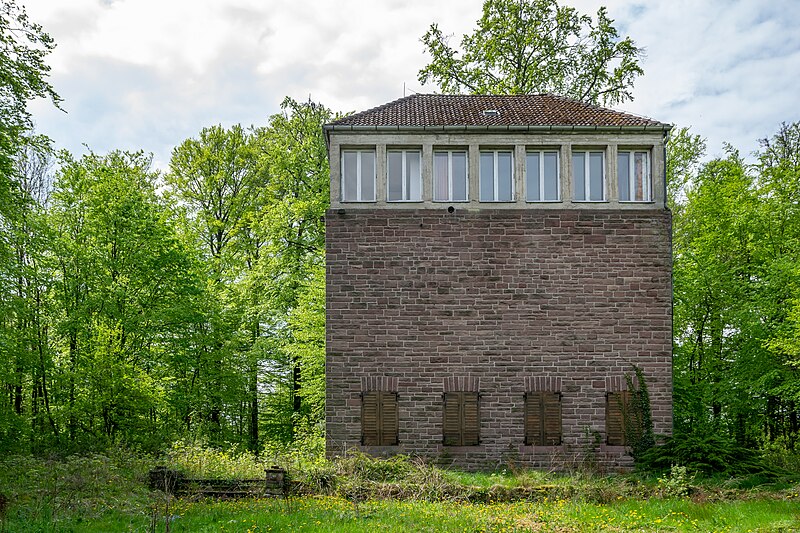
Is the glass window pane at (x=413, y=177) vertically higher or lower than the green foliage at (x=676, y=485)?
higher

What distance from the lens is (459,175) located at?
63.2ft

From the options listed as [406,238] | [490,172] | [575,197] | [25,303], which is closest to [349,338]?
[406,238]

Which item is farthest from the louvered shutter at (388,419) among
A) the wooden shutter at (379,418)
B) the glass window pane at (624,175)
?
the glass window pane at (624,175)

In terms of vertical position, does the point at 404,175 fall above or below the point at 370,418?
above

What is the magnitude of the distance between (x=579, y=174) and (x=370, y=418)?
8.05 meters

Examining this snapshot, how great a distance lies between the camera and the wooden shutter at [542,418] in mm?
18375

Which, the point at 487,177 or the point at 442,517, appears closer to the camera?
the point at 442,517

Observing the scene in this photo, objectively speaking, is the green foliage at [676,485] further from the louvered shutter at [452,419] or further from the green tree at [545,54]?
the green tree at [545,54]

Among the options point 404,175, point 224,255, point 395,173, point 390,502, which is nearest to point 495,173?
point 404,175

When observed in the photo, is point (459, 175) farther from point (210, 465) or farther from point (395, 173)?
point (210, 465)

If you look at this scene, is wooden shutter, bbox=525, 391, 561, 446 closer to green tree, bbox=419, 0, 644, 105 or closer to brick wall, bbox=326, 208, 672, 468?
brick wall, bbox=326, 208, 672, 468

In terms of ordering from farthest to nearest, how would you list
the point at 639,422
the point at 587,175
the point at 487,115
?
the point at 487,115, the point at 587,175, the point at 639,422

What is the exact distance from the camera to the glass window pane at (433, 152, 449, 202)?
1917 cm

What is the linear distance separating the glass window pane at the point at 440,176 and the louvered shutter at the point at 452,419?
4923 millimetres
